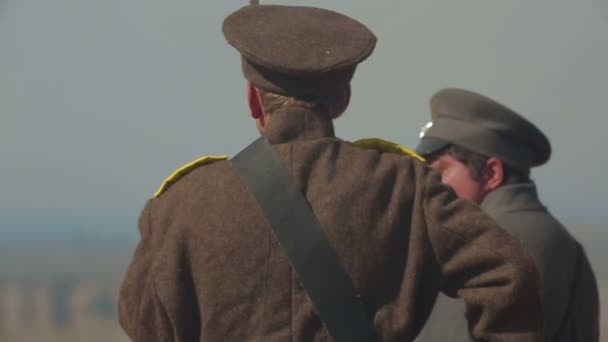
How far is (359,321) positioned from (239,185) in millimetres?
325

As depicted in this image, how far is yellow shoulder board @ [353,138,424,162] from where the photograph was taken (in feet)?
9.68

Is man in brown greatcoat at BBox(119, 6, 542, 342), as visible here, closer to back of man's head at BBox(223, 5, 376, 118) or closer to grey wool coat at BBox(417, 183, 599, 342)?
back of man's head at BBox(223, 5, 376, 118)

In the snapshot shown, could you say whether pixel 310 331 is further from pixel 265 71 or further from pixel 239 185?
pixel 265 71

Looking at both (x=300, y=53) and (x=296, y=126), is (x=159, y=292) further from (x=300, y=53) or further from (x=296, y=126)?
(x=300, y=53)

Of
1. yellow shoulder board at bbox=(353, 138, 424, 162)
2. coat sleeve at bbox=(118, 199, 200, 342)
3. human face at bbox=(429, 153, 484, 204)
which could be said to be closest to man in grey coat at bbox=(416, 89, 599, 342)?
human face at bbox=(429, 153, 484, 204)

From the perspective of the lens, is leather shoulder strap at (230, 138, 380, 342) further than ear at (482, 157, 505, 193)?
No

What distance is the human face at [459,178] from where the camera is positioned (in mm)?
4672

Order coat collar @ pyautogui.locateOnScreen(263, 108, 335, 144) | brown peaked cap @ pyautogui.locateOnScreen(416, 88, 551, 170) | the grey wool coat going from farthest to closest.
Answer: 1. brown peaked cap @ pyautogui.locateOnScreen(416, 88, 551, 170)
2. the grey wool coat
3. coat collar @ pyautogui.locateOnScreen(263, 108, 335, 144)

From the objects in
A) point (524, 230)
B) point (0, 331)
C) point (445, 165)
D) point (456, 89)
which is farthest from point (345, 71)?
point (0, 331)

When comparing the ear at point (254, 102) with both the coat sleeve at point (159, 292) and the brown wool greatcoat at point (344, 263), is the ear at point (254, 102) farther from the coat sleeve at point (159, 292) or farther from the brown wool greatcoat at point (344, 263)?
the coat sleeve at point (159, 292)

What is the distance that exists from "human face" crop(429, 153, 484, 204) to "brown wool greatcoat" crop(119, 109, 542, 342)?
180 cm

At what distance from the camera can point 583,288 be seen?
4355 millimetres

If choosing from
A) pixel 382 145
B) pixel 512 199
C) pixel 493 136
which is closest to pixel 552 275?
pixel 512 199

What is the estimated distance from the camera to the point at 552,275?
4262 millimetres
